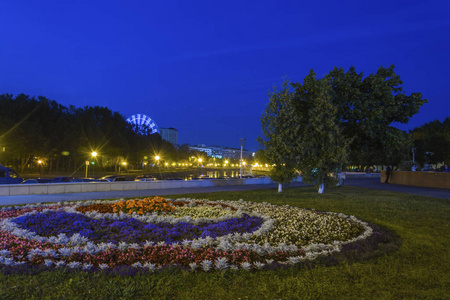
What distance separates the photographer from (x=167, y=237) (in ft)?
23.9

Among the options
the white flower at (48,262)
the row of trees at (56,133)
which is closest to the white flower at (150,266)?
the white flower at (48,262)

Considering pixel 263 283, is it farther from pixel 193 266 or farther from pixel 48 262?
pixel 48 262

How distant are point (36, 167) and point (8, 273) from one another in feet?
213

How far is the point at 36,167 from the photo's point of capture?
60.5 m

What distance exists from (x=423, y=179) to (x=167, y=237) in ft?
105

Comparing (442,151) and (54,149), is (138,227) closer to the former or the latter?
(54,149)

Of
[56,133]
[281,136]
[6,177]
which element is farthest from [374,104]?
[56,133]

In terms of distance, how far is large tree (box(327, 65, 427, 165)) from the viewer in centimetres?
2064

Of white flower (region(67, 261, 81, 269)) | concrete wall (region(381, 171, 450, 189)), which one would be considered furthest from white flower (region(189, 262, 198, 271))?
concrete wall (region(381, 171, 450, 189))

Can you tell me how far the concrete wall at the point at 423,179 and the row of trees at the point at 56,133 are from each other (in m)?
46.9

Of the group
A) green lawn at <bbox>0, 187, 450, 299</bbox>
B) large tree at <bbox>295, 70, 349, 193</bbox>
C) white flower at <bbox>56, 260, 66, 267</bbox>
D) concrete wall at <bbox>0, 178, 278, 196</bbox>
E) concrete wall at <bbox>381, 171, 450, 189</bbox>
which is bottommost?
green lawn at <bbox>0, 187, 450, 299</bbox>

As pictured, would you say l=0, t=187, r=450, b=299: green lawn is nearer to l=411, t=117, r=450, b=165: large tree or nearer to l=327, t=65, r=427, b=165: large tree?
l=327, t=65, r=427, b=165: large tree

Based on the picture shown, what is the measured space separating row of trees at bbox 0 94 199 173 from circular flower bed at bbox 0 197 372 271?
1497 inches

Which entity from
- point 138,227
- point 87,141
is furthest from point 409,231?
point 87,141
